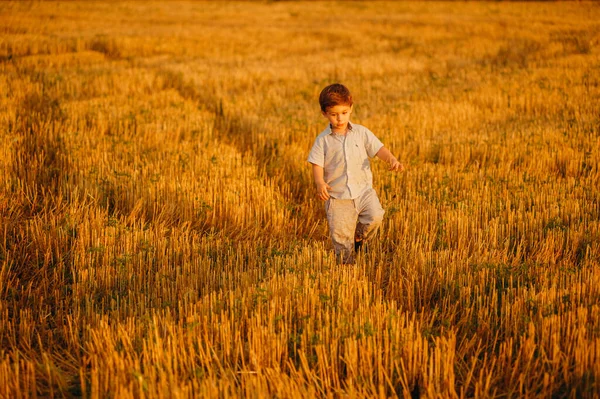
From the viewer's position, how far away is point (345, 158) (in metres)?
4.84

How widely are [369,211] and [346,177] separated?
1.26ft

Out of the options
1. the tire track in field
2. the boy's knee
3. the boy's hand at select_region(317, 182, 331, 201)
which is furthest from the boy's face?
the tire track in field

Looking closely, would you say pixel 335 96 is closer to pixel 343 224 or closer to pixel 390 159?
pixel 390 159

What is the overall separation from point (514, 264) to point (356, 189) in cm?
147

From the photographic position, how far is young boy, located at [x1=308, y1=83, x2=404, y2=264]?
486 centimetres

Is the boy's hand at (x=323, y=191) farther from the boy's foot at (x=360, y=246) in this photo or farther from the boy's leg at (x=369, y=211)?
the boy's foot at (x=360, y=246)

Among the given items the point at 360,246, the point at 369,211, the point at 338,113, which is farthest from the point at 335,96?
the point at 360,246

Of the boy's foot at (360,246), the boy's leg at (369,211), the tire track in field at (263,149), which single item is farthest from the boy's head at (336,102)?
the tire track in field at (263,149)

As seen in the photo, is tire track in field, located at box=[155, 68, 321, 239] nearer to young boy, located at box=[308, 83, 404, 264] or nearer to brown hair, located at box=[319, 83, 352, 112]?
young boy, located at box=[308, 83, 404, 264]

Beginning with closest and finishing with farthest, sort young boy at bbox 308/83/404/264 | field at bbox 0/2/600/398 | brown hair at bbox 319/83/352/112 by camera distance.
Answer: field at bbox 0/2/600/398, brown hair at bbox 319/83/352/112, young boy at bbox 308/83/404/264

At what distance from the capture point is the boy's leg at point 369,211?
4.92 m

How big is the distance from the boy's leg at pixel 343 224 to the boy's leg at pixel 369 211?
0.10m

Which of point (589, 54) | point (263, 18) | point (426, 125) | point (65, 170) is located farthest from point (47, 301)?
point (263, 18)

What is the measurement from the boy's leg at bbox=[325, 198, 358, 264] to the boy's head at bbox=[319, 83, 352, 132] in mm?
728
